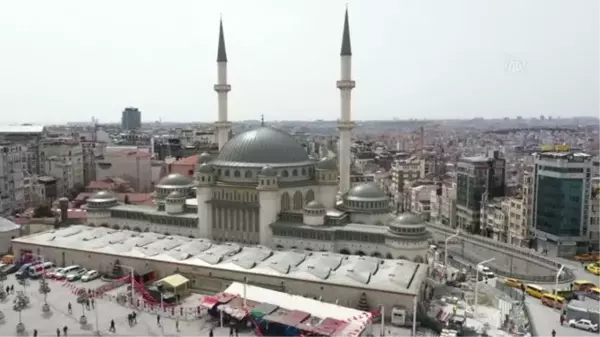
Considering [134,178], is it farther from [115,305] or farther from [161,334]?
[161,334]

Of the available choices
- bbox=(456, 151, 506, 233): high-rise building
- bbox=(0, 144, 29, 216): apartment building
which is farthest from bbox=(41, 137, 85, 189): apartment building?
bbox=(456, 151, 506, 233): high-rise building

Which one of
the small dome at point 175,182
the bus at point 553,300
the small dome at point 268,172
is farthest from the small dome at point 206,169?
the bus at point 553,300

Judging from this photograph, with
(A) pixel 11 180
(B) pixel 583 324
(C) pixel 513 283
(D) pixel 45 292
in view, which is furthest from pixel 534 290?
(A) pixel 11 180

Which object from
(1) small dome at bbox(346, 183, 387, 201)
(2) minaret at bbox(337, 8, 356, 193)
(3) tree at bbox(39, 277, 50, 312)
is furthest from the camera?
(2) minaret at bbox(337, 8, 356, 193)

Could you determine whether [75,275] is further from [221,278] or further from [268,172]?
[268,172]

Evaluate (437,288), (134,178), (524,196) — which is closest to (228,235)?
(437,288)

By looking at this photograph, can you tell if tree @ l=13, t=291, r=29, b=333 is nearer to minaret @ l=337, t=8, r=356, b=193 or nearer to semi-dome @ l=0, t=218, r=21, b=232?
semi-dome @ l=0, t=218, r=21, b=232

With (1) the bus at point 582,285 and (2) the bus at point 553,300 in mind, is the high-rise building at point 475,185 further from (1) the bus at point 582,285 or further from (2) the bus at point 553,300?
(2) the bus at point 553,300
